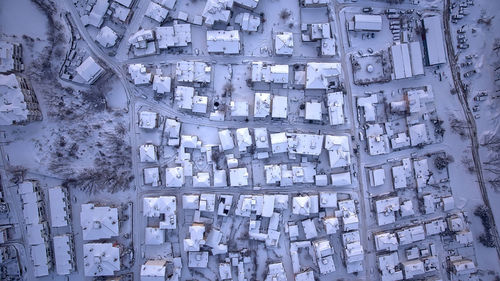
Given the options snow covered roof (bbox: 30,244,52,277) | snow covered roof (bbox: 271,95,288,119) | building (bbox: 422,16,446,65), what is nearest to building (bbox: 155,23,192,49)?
snow covered roof (bbox: 271,95,288,119)

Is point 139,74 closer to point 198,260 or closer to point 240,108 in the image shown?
point 240,108

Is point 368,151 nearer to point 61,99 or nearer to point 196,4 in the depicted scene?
point 196,4

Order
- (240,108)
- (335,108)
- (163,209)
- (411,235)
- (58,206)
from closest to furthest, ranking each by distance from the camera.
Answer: (58,206)
(163,209)
(240,108)
(335,108)
(411,235)

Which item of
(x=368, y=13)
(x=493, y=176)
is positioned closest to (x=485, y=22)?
(x=368, y=13)

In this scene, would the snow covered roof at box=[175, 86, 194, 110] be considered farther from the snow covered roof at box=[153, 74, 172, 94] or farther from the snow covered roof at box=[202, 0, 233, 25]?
the snow covered roof at box=[202, 0, 233, 25]

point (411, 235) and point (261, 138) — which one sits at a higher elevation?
point (261, 138)

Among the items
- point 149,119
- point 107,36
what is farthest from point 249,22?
point 107,36

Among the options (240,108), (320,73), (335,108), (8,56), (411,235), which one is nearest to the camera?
(8,56)

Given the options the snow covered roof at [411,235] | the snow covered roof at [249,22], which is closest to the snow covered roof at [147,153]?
the snow covered roof at [249,22]
